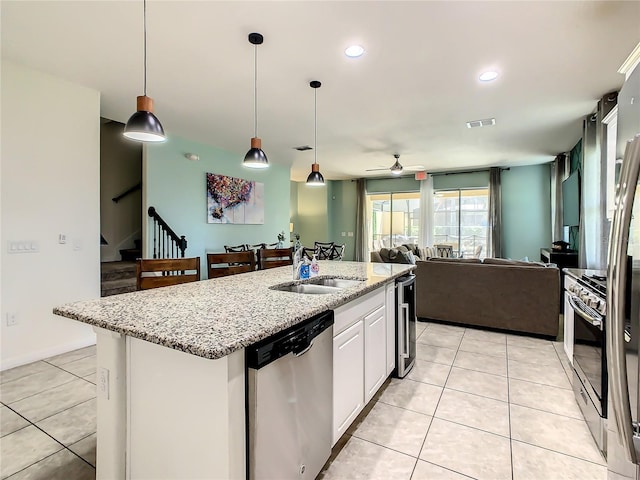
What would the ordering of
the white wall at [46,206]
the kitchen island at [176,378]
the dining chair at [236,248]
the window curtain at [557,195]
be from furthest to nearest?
the window curtain at [557,195] < the dining chair at [236,248] < the white wall at [46,206] < the kitchen island at [176,378]

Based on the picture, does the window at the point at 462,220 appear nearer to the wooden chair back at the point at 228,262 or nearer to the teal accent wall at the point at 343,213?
the teal accent wall at the point at 343,213

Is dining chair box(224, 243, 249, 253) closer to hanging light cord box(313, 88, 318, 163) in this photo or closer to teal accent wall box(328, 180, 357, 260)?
hanging light cord box(313, 88, 318, 163)

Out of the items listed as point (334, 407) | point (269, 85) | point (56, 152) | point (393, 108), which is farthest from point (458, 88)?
point (56, 152)

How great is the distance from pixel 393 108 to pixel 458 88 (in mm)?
762

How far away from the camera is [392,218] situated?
9.33 m

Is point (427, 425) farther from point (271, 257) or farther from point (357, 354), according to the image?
point (271, 257)

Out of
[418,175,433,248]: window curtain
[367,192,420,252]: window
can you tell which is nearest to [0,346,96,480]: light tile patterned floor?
[418,175,433,248]: window curtain

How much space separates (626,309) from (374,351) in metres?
1.56

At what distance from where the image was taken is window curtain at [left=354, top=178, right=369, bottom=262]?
935 centimetres

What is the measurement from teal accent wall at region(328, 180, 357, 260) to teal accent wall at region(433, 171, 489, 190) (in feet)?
7.73

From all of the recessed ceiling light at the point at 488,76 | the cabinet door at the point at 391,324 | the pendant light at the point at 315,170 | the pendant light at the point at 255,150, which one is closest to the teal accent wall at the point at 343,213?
the pendant light at the point at 315,170

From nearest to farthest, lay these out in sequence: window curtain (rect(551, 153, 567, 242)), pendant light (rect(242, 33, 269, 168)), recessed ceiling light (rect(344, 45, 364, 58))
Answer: pendant light (rect(242, 33, 269, 168)), recessed ceiling light (rect(344, 45, 364, 58)), window curtain (rect(551, 153, 567, 242))

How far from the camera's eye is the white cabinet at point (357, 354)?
1729mm

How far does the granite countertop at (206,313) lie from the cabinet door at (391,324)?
409mm
